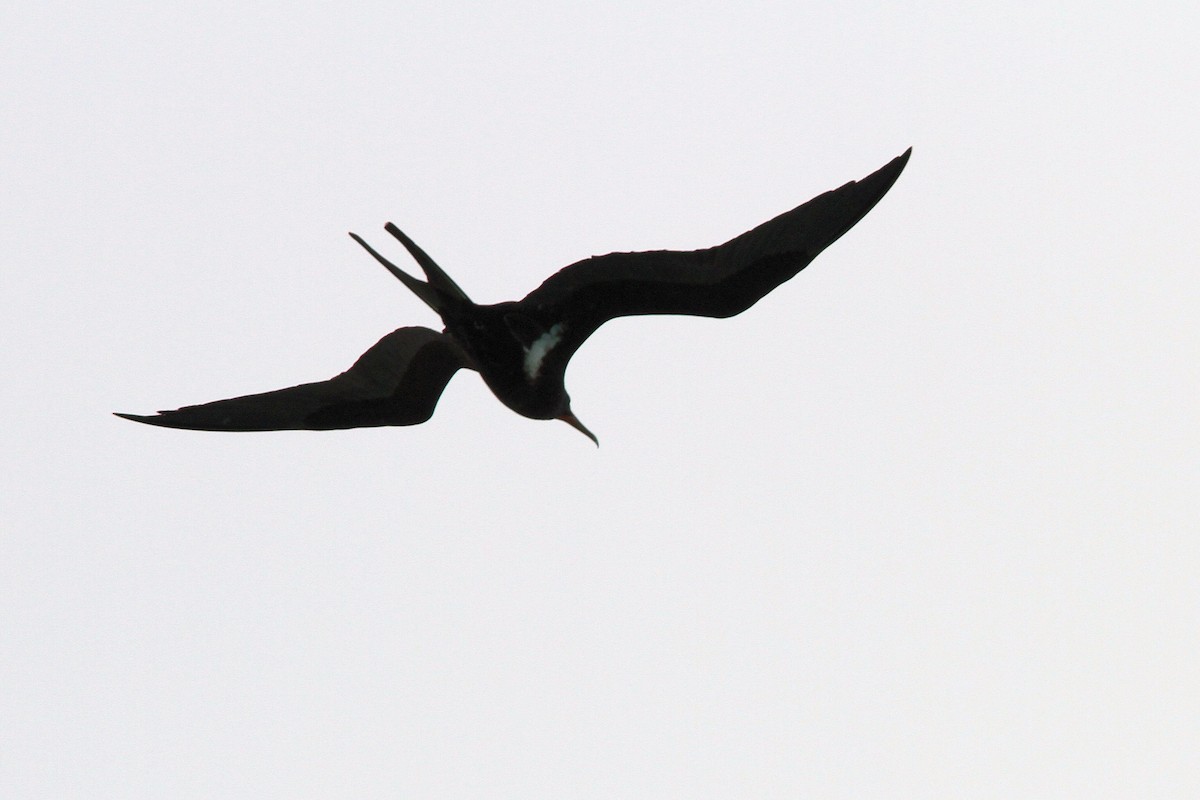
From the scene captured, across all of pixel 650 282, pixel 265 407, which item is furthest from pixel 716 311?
pixel 265 407

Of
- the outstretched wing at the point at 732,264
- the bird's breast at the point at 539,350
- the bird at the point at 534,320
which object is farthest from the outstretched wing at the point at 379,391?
the outstretched wing at the point at 732,264

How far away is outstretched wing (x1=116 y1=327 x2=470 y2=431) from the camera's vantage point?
9492 mm

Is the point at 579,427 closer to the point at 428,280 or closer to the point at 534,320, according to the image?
the point at 534,320

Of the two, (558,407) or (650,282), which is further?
(558,407)

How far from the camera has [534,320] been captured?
9.11 metres

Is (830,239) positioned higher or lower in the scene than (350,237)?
lower

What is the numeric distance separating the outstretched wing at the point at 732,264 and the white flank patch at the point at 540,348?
335mm

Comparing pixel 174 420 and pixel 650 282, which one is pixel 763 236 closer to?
pixel 650 282

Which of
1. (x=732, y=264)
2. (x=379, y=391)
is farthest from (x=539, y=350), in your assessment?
(x=732, y=264)

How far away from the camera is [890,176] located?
28.3ft

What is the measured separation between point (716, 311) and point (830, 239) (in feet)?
2.32

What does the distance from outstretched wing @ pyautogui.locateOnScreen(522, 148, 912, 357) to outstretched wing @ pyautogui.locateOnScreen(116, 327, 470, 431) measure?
3.37 ft

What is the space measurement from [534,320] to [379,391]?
111 centimetres

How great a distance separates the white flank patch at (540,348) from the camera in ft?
30.0
